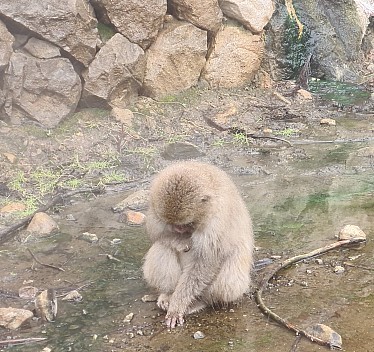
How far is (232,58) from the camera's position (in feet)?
30.7

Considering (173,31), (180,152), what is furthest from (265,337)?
(173,31)

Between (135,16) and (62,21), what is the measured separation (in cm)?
110

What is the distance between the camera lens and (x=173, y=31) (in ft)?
28.1

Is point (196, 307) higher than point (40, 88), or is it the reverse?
point (40, 88)

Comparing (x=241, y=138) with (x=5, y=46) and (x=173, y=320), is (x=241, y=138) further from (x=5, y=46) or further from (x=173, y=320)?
(x=173, y=320)

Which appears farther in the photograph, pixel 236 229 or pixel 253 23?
pixel 253 23

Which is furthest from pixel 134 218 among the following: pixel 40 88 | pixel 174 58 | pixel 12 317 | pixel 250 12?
pixel 250 12

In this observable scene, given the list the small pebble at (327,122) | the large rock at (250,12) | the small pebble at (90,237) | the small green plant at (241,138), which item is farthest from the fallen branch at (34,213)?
the large rock at (250,12)

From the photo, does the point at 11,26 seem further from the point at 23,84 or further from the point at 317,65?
the point at 317,65

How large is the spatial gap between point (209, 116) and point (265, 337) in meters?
5.00

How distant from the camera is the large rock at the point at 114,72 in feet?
25.2

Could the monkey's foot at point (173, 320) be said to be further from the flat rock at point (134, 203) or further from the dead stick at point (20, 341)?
the flat rock at point (134, 203)

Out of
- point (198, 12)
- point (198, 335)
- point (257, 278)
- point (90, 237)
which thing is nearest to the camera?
point (198, 335)

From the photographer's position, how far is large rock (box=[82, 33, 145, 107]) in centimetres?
769
